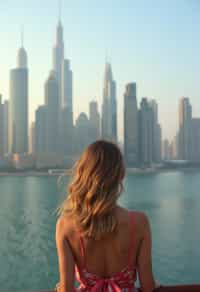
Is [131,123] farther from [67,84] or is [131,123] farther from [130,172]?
[67,84]

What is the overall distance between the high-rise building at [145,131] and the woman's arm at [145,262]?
70182 millimetres

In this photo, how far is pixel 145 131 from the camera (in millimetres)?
72500

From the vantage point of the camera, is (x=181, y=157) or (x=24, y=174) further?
(x=181, y=157)

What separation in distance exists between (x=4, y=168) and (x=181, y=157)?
3851cm

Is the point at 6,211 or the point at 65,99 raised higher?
the point at 65,99

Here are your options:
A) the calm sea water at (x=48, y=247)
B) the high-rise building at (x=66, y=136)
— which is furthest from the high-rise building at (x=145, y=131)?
the calm sea water at (x=48, y=247)

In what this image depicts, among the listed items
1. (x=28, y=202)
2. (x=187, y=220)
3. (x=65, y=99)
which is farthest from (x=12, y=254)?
(x=65, y=99)

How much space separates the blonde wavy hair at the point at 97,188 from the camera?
3.13 feet

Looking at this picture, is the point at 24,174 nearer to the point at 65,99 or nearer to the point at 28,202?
the point at 28,202

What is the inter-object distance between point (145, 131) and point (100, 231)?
7213cm

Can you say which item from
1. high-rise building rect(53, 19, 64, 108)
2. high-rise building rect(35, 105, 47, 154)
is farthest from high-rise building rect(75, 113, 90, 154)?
high-rise building rect(53, 19, 64, 108)

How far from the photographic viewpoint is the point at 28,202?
930 inches

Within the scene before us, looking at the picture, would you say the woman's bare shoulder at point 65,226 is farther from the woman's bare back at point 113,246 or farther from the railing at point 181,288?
the railing at point 181,288

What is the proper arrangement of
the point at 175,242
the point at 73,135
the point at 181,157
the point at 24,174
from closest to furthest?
1. the point at 175,242
2. the point at 24,174
3. the point at 73,135
4. the point at 181,157
